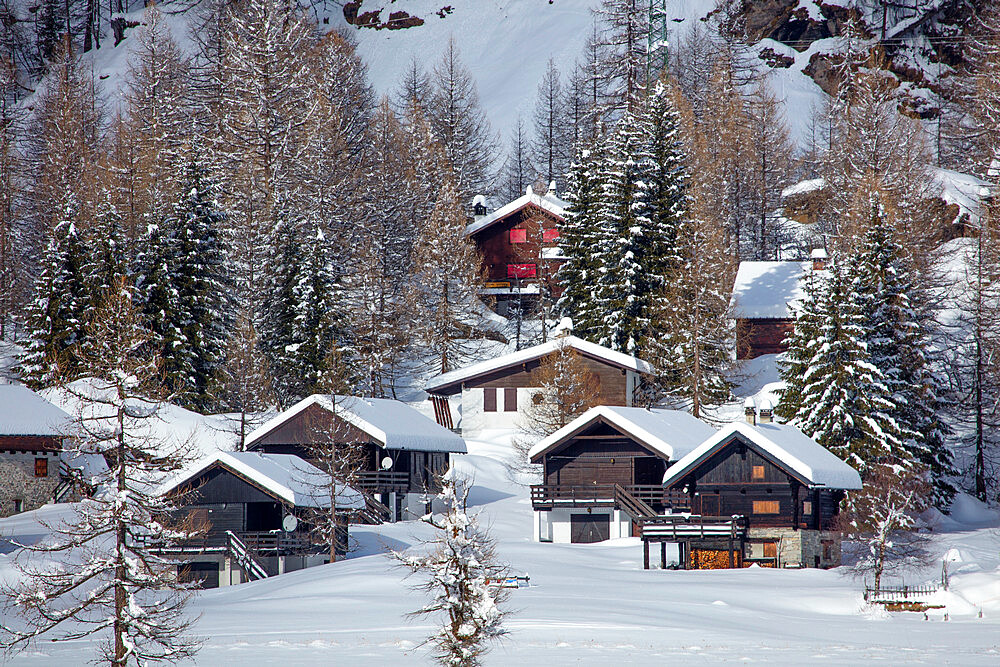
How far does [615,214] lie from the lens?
63250 mm

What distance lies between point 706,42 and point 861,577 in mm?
73983

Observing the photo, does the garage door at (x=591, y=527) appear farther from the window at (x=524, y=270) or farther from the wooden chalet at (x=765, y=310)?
the window at (x=524, y=270)

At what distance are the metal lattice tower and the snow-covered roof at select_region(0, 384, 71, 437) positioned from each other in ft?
132

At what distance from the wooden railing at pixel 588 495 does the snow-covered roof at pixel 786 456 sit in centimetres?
230

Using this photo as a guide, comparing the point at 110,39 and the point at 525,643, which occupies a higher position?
the point at 110,39

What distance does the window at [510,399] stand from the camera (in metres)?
60.0

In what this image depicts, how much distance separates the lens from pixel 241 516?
134 feet

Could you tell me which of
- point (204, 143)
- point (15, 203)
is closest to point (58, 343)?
point (204, 143)

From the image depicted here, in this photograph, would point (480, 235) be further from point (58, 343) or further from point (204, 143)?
point (58, 343)

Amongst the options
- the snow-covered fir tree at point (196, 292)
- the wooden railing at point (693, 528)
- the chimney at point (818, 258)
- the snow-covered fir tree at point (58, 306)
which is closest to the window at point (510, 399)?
the snow-covered fir tree at point (196, 292)

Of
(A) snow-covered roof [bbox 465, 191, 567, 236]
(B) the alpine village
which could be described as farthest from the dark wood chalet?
(A) snow-covered roof [bbox 465, 191, 567, 236]

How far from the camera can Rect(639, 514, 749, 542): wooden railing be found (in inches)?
1645

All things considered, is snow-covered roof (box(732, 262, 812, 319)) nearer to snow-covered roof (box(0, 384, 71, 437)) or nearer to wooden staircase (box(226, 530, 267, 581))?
wooden staircase (box(226, 530, 267, 581))

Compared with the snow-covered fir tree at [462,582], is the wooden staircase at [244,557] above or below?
below
